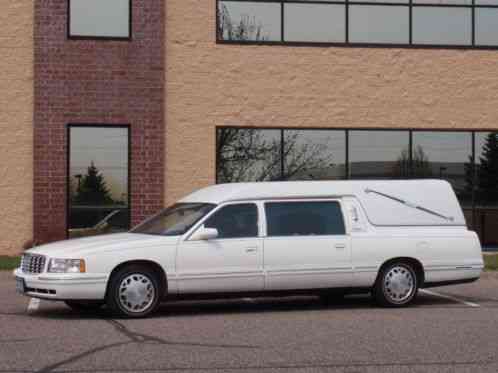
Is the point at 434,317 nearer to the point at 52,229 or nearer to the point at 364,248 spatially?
the point at 364,248

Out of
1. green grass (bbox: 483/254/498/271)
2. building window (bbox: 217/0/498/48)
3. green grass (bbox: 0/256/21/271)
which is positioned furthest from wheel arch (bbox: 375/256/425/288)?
building window (bbox: 217/0/498/48)

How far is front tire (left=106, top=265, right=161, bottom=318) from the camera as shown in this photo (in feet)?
41.2

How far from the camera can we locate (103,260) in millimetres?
12500

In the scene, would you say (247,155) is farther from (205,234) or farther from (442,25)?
(205,234)

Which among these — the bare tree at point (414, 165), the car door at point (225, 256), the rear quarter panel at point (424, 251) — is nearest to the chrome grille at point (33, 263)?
the car door at point (225, 256)

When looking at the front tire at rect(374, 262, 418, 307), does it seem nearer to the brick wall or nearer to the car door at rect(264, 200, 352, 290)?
the car door at rect(264, 200, 352, 290)

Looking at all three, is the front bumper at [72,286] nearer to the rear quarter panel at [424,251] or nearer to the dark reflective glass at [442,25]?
the rear quarter panel at [424,251]

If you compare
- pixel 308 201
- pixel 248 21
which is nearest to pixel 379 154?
pixel 248 21

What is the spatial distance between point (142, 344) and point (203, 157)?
13133mm

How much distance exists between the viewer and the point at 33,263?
12.9 meters

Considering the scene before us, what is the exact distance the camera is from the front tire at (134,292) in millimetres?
12547

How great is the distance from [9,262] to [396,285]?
9324 mm

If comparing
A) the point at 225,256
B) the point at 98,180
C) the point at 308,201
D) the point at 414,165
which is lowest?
the point at 225,256

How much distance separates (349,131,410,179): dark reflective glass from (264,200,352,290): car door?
Answer: 395 inches
